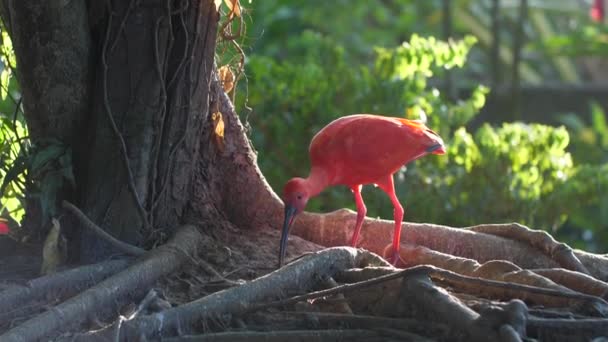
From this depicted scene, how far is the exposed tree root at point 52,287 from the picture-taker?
15.2ft

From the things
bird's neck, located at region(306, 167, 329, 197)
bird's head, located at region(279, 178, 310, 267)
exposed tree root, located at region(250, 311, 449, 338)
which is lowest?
exposed tree root, located at region(250, 311, 449, 338)

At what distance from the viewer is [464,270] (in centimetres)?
511

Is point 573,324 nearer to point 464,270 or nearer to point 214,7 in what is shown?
point 464,270

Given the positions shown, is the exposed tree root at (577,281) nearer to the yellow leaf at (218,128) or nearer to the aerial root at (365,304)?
the aerial root at (365,304)

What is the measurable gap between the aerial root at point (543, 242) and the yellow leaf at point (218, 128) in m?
1.43

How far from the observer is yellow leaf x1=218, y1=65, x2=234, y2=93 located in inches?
237

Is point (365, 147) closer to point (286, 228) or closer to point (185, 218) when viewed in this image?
point (286, 228)

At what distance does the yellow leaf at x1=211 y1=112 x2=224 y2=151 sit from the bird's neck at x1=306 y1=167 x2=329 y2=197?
477 mm

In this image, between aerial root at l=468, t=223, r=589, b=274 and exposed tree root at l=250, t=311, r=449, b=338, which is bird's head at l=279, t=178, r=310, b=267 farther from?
aerial root at l=468, t=223, r=589, b=274

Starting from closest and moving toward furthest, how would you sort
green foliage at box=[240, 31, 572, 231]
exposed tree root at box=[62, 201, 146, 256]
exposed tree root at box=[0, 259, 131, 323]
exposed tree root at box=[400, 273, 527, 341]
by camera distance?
exposed tree root at box=[400, 273, 527, 341]
exposed tree root at box=[0, 259, 131, 323]
exposed tree root at box=[62, 201, 146, 256]
green foliage at box=[240, 31, 572, 231]

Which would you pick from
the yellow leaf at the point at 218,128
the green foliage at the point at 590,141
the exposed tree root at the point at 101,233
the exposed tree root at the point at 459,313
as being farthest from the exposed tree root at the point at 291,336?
the green foliage at the point at 590,141

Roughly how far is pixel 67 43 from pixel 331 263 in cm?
157

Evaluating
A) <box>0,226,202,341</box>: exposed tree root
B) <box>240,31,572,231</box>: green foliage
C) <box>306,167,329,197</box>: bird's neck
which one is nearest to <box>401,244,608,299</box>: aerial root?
<box>306,167,329,197</box>: bird's neck

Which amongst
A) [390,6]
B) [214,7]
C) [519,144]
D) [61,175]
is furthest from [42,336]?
[390,6]
